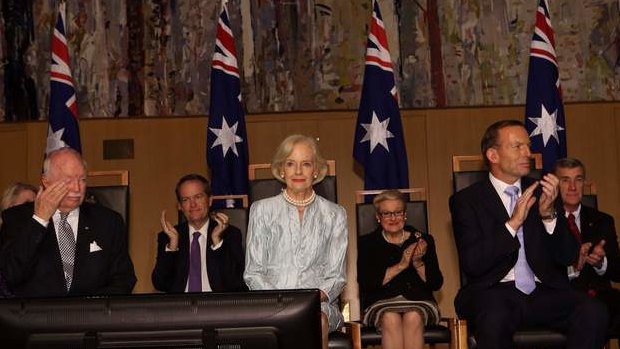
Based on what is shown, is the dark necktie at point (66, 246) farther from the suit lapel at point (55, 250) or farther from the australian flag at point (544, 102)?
the australian flag at point (544, 102)

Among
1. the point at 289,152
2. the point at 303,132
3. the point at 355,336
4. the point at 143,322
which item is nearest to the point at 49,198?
the point at 289,152

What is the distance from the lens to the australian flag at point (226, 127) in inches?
264

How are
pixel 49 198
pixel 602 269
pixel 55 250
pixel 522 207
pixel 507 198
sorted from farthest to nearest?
pixel 602 269, pixel 507 198, pixel 522 207, pixel 55 250, pixel 49 198

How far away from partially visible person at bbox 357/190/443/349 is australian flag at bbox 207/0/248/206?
1.89 metres

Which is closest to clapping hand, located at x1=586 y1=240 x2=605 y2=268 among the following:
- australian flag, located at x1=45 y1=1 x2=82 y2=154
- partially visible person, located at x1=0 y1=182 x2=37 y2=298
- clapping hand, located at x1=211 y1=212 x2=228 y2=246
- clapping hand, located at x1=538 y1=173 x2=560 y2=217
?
clapping hand, located at x1=538 y1=173 x2=560 y2=217

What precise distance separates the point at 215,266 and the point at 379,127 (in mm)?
2067

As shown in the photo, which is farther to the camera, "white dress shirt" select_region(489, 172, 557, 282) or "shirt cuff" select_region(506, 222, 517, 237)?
"white dress shirt" select_region(489, 172, 557, 282)

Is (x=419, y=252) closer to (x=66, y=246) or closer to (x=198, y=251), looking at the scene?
Answer: (x=198, y=251)

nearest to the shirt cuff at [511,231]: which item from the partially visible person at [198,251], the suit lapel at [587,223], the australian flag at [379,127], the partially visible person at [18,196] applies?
the suit lapel at [587,223]

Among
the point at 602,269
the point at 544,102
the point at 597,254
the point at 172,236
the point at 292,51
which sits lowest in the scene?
the point at 602,269

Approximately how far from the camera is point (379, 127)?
672 centimetres

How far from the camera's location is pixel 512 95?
26.0 feet

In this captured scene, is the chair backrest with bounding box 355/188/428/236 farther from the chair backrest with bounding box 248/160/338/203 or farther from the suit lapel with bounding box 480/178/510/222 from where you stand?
the suit lapel with bounding box 480/178/510/222

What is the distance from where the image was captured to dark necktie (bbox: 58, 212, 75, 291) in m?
4.01
